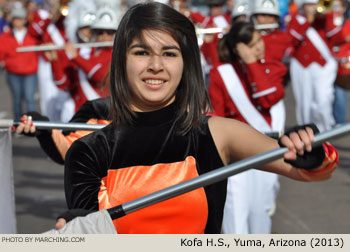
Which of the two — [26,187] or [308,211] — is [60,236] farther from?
[26,187]

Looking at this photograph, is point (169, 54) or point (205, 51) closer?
point (169, 54)

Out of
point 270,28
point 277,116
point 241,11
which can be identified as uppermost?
point 241,11

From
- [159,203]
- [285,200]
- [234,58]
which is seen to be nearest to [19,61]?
[285,200]

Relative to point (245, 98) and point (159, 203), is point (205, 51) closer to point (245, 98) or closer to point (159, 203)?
point (245, 98)

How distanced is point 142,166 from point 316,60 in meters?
7.34

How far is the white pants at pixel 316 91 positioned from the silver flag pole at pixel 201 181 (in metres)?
7.24

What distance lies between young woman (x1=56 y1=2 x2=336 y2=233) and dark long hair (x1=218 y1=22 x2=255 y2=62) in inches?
110

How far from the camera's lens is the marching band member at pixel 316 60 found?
9211 millimetres

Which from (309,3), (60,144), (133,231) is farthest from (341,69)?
(133,231)

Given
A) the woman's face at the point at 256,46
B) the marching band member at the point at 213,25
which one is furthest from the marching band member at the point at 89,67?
the marching band member at the point at 213,25

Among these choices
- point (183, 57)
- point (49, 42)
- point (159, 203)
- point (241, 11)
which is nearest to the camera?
point (159, 203)

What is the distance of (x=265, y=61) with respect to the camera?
532 centimetres

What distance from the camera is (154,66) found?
2295 mm

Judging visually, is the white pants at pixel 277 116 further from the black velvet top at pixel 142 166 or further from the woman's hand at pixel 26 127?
the black velvet top at pixel 142 166
